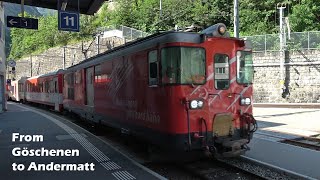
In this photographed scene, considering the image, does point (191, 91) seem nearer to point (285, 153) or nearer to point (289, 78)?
point (285, 153)

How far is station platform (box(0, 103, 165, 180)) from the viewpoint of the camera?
8289 millimetres

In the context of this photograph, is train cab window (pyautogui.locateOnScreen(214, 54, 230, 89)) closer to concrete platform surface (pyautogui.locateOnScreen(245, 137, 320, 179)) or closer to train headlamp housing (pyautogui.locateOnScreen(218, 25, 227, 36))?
train headlamp housing (pyautogui.locateOnScreen(218, 25, 227, 36))

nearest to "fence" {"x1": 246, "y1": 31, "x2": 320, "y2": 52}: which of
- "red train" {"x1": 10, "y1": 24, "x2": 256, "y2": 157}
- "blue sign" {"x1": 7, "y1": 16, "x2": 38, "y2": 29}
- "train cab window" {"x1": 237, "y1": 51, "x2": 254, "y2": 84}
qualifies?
"blue sign" {"x1": 7, "y1": 16, "x2": 38, "y2": 29}

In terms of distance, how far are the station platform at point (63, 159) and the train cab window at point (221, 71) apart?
2.33m

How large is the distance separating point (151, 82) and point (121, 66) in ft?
6.82

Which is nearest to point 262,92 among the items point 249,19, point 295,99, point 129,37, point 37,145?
point 295,99

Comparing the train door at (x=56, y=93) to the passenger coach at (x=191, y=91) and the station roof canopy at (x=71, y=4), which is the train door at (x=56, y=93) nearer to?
the station roof canopy at (x=71, y=4)

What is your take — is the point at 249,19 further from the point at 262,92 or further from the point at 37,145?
the point at 37,145

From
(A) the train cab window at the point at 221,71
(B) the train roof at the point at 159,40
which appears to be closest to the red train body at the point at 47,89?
(B) the train roof at the point at 159,40

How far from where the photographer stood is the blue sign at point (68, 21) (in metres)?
17.2

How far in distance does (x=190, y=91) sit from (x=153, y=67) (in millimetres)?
1009

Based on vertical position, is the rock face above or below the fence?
below

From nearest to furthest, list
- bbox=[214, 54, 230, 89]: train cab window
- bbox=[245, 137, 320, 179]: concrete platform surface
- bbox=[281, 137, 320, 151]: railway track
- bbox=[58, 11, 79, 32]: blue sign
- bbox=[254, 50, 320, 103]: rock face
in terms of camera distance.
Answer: bbox=[245, 137, 320, 179]: concrete platform surface
bbox=[214, 54, 230, 89]: train cab window
bbox=[281, 137, 320, 151]: railway track
bbox=[58, 11, 79, 32]: blue sign
bbox=[254, 50, 320, 103]: rock face

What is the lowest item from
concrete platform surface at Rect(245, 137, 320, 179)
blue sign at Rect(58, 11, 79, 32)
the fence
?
concrete platform surface at Rect(245, 137, 320, 179)
